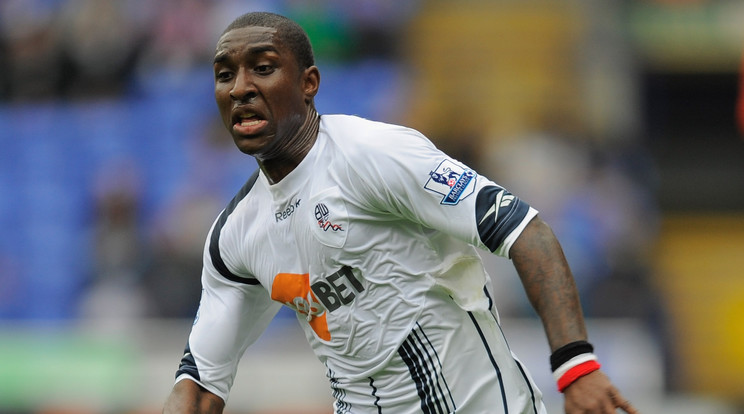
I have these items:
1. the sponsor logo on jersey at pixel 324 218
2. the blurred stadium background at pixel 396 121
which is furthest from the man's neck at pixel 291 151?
the blurred stadium background at pixel 396 121

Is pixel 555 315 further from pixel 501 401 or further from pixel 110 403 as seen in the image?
pixel 110 403

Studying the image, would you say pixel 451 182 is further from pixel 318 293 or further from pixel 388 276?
pixel 318 293

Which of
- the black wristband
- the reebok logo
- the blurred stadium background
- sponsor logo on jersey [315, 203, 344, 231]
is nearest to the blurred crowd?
the blurred stadium background

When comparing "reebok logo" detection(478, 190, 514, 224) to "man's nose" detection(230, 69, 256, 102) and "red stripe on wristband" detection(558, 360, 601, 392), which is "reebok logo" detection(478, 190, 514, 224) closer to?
"red stripe on wristband" detection(558, 360, 601, 392)

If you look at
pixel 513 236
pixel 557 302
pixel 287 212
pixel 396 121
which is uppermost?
pixel 396 121

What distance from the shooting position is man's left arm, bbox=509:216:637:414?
3857 mm

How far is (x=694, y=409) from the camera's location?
32.6 feet

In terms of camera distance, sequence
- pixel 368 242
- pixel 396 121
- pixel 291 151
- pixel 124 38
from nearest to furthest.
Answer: pixel 368 242 → pixel 291 151 → pixel 396 121 → pixel 124 38

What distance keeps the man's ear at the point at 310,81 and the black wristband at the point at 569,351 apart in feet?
4.72

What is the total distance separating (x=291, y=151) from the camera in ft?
15.1

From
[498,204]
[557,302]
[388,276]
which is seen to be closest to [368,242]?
[388,276]

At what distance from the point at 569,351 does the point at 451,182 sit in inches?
28.9

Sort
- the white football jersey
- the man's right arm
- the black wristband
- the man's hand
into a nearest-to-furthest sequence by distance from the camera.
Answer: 1. the man's hand
2. the black wristband
3. the white football jersey
4. the man's right arm

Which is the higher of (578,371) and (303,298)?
(303,298)
